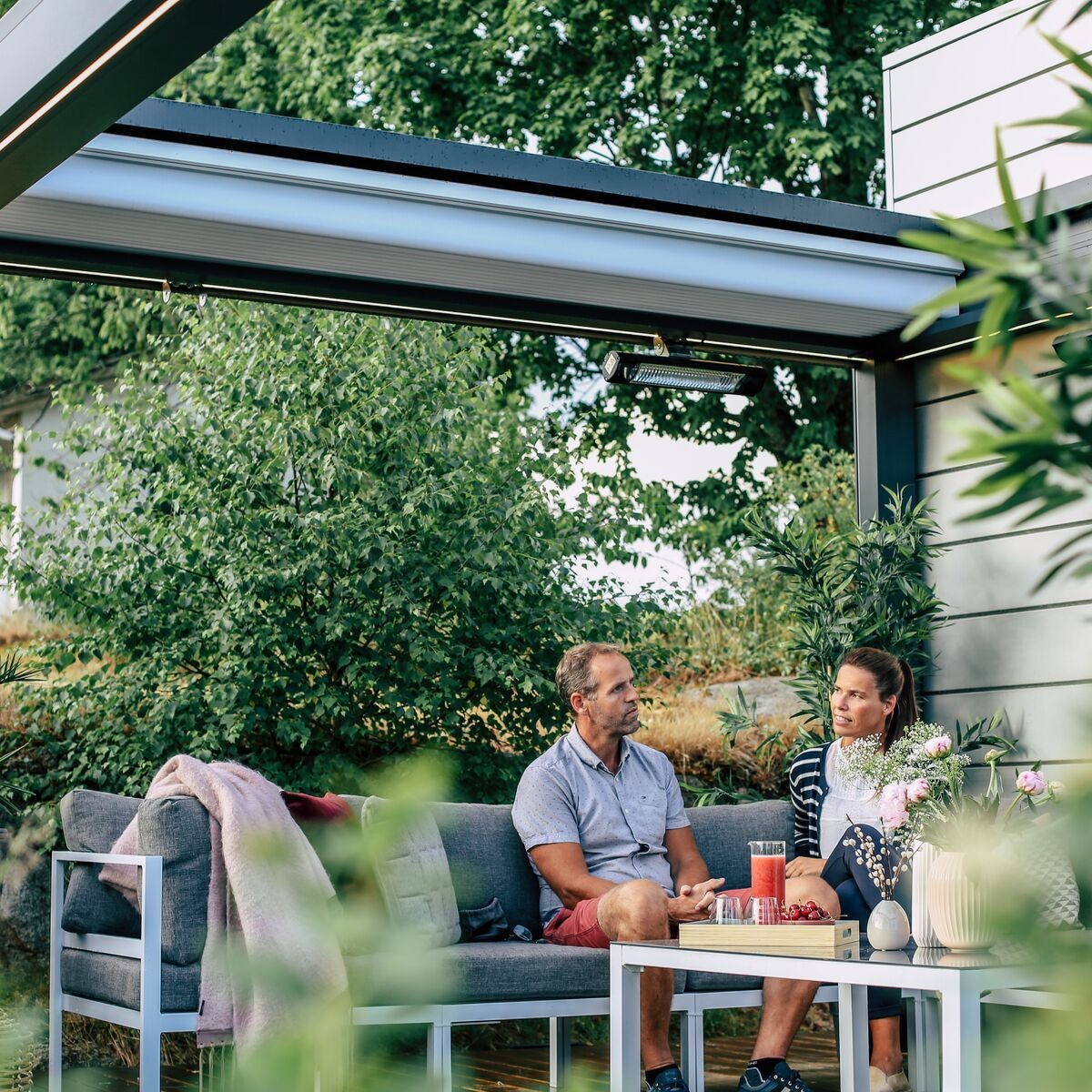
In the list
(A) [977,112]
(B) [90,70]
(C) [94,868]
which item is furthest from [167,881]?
(A) [977,112]

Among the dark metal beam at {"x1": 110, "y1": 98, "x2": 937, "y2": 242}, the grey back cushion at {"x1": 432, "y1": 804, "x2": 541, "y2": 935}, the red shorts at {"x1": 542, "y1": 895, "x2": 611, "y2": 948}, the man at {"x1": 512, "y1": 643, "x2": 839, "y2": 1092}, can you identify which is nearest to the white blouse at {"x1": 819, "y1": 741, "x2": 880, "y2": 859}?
the man at {"x1": 512, "y1": 643, "x2": 839, "y2": 1092}

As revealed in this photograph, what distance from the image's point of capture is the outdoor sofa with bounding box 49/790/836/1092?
143 inches

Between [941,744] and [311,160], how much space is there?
7.12 ft

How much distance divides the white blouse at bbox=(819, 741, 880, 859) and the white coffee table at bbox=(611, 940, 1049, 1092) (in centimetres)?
48

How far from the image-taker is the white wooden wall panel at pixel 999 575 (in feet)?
16.2

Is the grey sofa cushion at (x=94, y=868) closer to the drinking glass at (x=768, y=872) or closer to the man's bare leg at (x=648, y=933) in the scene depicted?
the man's bare leg at (x=648, y=933)

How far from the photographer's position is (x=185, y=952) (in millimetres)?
3686

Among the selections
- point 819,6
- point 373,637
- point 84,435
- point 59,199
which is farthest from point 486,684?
point 819,6

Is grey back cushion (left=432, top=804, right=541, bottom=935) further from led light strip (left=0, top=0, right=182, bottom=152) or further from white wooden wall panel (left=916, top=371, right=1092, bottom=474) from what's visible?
led light strip (left=0, top=0, right=182, bottom=152)

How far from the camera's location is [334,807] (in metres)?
3.87

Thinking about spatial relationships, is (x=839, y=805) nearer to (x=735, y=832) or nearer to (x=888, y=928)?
(x=735, y=832)

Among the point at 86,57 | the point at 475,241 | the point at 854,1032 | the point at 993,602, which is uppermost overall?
the point at 475,241

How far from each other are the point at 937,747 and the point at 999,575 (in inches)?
79.4

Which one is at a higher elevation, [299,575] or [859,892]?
[299,575]
